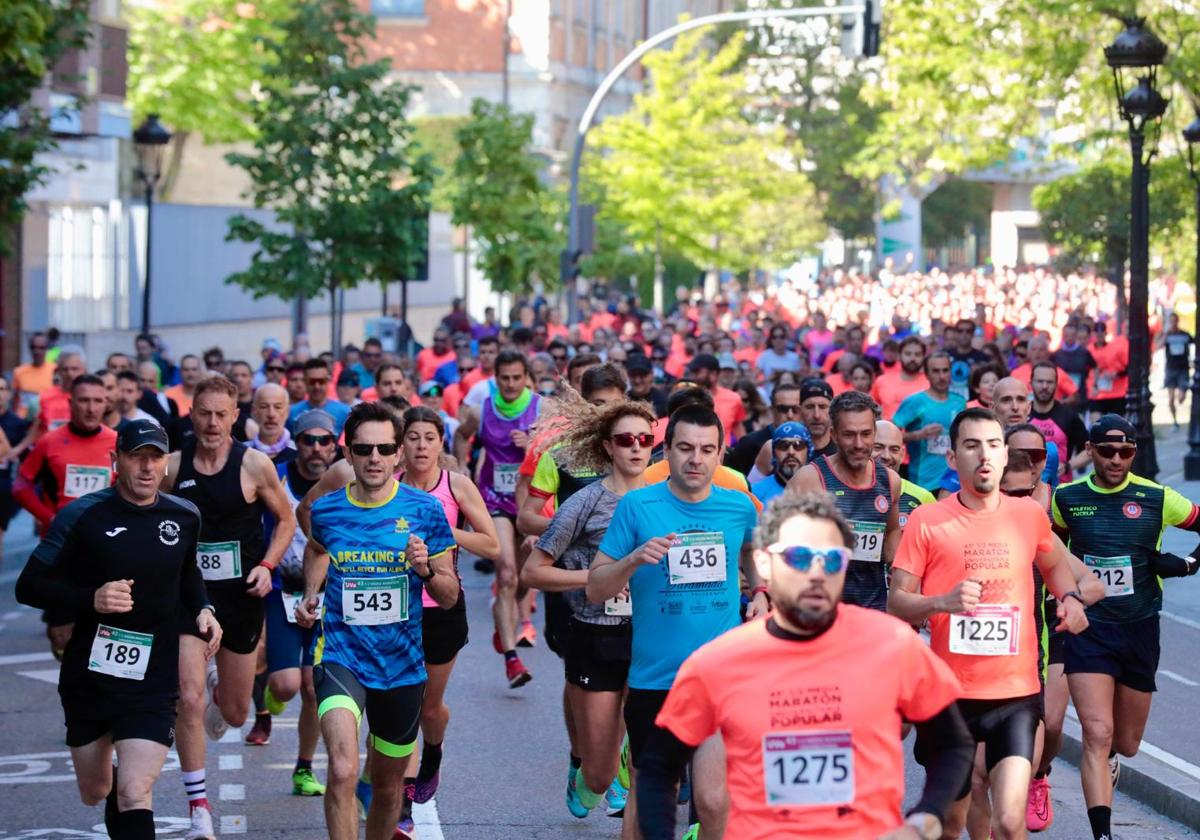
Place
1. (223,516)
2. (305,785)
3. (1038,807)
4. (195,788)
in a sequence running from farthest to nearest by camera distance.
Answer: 1. (305,785)
2. (223,516)
3. (195,788)
4. (1038,807)

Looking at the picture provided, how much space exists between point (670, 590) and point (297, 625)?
10.3 feet

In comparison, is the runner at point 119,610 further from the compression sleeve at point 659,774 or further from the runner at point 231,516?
the compression sleeve at point 659,774

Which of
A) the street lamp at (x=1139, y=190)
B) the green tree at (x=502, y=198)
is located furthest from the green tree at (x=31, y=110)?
the green tree at (x=502, y=198)

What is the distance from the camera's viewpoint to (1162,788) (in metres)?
9.71

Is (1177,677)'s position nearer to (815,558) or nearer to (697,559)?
(697,559)

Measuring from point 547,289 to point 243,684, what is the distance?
2970 centimetres

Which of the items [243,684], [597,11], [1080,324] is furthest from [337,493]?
[597,11]

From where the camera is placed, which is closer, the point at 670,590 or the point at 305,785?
the point at 670,590

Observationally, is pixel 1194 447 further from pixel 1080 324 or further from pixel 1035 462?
pixel 1035 462

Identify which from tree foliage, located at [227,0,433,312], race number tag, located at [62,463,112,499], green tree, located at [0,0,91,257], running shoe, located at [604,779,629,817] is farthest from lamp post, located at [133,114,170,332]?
running shoe, located at [604,779,629,817]

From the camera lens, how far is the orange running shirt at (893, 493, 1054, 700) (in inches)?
297

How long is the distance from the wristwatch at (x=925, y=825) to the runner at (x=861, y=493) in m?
4.22

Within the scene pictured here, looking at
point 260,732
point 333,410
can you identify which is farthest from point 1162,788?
point 333,410

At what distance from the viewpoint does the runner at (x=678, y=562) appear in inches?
297
